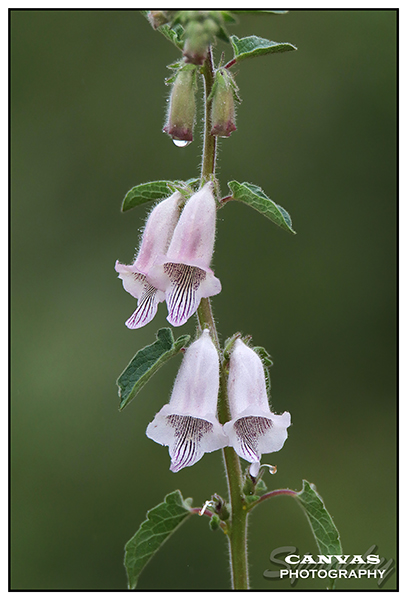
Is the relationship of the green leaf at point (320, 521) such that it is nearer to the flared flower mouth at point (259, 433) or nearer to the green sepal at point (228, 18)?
the flared flower mouth at point (259, 433)

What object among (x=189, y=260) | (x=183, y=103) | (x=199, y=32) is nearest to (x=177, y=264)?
(x=189, y=260)

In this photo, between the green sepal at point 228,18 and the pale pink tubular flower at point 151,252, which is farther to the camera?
the pale pink tubular flower at point 151,252

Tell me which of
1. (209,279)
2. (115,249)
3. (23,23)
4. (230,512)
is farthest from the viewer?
(23,23)

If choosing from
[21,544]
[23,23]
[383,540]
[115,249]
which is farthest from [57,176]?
[383,540]

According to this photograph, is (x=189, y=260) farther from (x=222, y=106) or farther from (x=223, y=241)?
(x=223, y=241)

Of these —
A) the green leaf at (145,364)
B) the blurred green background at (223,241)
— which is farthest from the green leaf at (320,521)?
the blurred green background at (223,241)

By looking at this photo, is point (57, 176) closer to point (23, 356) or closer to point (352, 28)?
point (23, 356)
